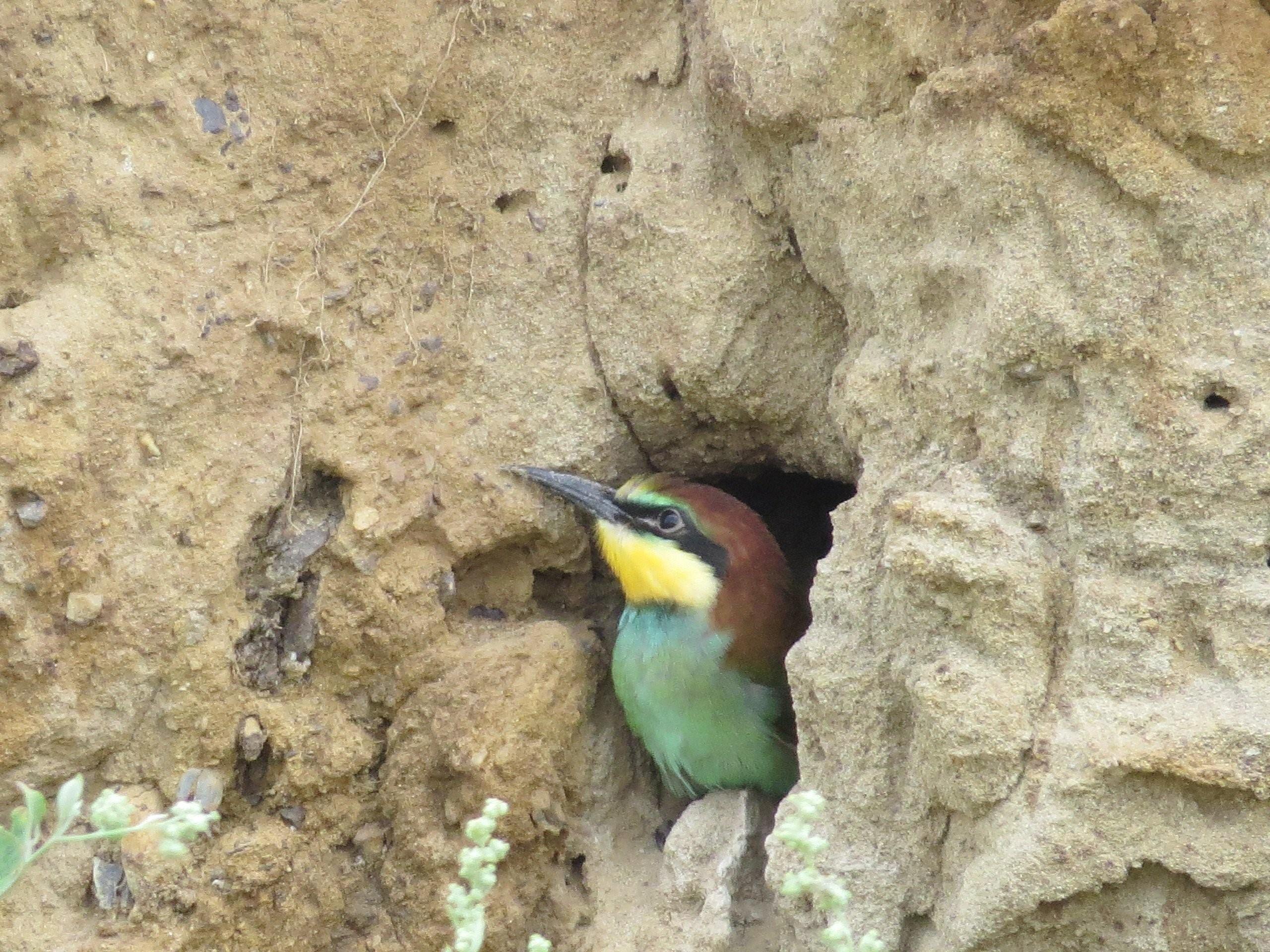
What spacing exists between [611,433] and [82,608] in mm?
1097

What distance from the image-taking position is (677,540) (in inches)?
127

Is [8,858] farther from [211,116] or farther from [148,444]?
[211,116]

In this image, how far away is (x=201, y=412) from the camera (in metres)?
2.75

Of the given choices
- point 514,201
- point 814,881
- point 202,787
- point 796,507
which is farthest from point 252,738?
point 796,507

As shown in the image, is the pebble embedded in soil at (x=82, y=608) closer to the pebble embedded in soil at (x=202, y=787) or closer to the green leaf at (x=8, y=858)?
the pebble embedded in soil at (x=202, y=787)

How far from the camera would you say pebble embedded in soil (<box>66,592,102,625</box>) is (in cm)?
259

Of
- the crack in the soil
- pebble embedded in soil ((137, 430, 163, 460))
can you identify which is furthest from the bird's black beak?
pebble embedded in soil ((137, 430, 163, 460))

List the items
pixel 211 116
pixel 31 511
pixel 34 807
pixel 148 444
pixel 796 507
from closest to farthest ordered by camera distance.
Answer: pixel 34 807 → pixel 31 511 → pixel 148 444 → pixel 211 116 → pixel 796 507

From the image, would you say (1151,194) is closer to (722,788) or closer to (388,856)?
(722,788)

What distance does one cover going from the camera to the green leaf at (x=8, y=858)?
1.53m

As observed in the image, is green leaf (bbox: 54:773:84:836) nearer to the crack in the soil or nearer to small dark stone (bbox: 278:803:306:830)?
small dark stone (bbox: 278:803:306:830)

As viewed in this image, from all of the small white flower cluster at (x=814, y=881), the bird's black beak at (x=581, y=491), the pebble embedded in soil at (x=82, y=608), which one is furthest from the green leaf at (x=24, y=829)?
the bird's black beak at (x=581, y=491)

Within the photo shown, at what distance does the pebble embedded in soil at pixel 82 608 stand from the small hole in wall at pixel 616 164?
51.9 inches

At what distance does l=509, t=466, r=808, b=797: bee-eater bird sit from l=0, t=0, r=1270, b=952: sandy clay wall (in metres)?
0.08
